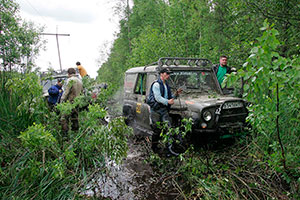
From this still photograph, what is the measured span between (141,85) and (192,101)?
6.17ft

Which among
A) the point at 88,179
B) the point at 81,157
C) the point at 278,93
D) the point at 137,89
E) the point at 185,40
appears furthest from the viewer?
the point at 185,40

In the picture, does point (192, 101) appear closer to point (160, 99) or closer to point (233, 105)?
point (160, 99)

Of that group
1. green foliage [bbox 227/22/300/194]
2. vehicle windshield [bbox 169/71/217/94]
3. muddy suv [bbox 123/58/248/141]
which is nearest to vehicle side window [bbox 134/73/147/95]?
muddy suv [bbox 123/58/248/141]

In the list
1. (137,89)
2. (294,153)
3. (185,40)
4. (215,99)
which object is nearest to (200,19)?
(185,40)

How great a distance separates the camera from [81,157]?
4336mm

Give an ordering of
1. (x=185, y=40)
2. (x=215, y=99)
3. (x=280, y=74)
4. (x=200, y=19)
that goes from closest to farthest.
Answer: (x=280, y=74), (x=215, y=99), (x=200, y=19), (x=185, y=40)

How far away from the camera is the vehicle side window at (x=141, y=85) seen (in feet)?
21.5

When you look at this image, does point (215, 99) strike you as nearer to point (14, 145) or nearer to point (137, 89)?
point (137, 89)

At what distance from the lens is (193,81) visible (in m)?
6.10

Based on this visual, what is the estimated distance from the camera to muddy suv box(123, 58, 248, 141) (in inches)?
196

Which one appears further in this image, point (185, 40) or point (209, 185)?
point (185, 40)

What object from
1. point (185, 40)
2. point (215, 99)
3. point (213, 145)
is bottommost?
point (213, 145)

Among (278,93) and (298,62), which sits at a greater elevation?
(298,62)

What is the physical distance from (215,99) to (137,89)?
7.58ft
